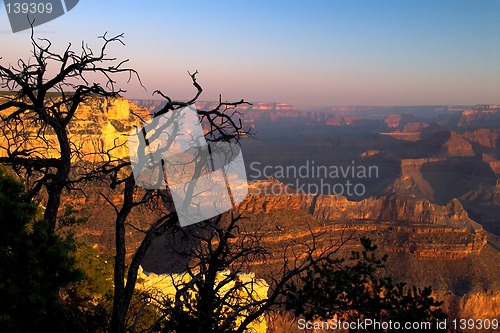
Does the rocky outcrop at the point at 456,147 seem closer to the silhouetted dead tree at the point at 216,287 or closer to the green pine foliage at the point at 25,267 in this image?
the silhouetted dead tree at the point at 216,287

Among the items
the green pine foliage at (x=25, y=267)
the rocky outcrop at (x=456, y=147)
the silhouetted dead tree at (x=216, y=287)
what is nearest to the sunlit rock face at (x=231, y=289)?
the silhouetted dead tree at (x=216, y=287)

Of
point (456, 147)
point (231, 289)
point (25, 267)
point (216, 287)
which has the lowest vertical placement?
point (456, 147)

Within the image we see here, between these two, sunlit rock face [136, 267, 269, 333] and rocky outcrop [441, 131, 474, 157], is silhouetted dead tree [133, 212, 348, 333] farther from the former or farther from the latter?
rocky outcrop [441, 131, 474, 157]

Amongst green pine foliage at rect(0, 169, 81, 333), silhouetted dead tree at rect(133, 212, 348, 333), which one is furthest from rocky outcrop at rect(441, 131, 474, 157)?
green pine foliage at rect(0, 169, 81, 333)

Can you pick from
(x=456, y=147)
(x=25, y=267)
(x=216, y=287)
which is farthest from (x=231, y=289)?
(x=456, y=147)

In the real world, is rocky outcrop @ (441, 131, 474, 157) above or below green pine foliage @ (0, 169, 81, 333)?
below

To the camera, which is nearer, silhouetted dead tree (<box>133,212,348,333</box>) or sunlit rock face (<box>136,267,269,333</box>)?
silhouetted dead tree (<box>133,212,348,333</box>)

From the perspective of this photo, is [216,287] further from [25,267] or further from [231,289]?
[25,267]

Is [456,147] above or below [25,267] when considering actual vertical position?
below

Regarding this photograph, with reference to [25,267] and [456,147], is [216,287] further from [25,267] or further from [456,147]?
[456,147]

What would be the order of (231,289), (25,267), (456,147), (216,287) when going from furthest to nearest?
(456,147) < (216,287) < (231,289) < (25,267)

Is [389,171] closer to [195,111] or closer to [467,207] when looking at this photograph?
[467,207]

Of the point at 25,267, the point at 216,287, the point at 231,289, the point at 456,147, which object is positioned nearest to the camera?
the point at 25,267

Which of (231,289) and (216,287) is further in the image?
(216,287)
